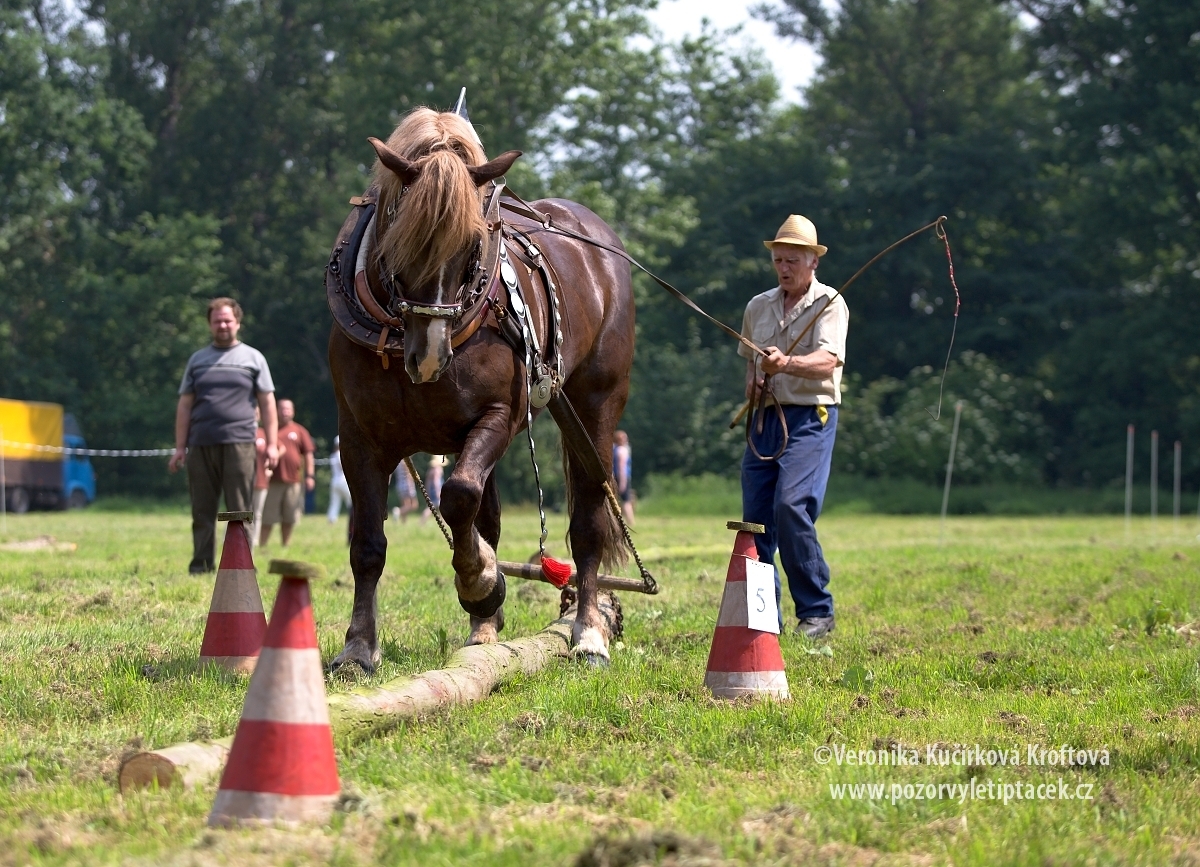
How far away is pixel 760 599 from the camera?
5625 millimetres

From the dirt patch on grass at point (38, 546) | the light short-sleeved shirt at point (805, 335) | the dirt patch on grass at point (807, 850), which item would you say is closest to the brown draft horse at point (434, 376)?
the light short-sleeved shirt at point (805, 335)

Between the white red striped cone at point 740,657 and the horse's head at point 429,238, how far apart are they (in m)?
1.38

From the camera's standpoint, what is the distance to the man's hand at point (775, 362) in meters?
7.03

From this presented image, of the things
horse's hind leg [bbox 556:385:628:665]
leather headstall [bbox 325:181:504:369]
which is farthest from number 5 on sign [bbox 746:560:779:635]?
leather headstall [bbox 325:181:504:369]

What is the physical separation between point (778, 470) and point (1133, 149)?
35810 mm

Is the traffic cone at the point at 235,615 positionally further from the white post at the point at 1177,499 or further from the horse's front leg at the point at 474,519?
the white post at the point at 1177,499

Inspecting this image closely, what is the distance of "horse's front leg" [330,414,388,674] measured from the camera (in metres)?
5.92

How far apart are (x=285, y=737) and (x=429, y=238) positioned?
8.36 feet

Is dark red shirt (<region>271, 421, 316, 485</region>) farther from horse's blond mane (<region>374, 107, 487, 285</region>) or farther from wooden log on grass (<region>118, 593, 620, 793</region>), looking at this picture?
horse's blond mane (<region>374, 107, 487, 285</region>)

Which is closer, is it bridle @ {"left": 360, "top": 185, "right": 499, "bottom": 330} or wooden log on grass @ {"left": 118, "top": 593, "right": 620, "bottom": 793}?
wooden log on grass @ {"left": 118, "top": 593, "right": 620, "bottom": 793}

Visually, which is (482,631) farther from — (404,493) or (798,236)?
(404,493)

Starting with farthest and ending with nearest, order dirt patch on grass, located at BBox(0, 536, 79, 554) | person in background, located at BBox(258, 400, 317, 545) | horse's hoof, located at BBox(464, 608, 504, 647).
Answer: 1. person in background, located at BBox(258, 400, 317, 545)
2. dirt patch on grass, located at BBox(0, 536, 79, 554)
3. horse's hoof, located at BBox(464, 608, 504, 647)

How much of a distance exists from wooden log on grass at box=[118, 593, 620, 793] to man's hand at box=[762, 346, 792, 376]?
1.59 m

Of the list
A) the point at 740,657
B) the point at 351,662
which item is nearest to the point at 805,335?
the point at 740,657
